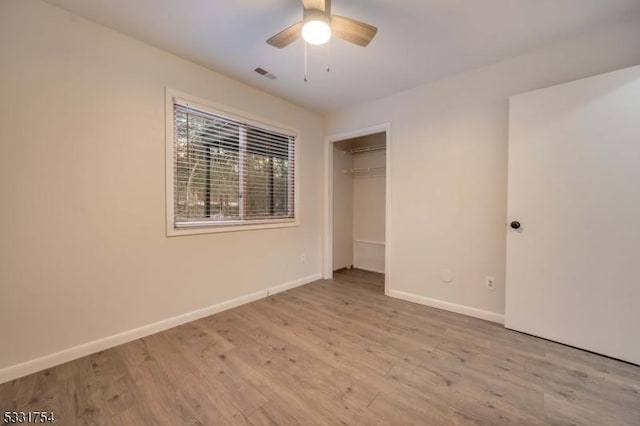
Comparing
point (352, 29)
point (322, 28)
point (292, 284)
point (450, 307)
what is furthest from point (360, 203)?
point (322, 28)

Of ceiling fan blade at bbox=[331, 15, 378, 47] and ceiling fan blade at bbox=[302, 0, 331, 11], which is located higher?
ceiling fan blade at bbox=[302, 0, 331, 11]

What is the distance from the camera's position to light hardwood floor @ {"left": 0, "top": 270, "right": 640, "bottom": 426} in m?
1.41

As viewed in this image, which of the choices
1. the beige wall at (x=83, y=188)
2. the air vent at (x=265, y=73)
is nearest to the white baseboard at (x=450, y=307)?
the beige wall at (x=83, y=188)

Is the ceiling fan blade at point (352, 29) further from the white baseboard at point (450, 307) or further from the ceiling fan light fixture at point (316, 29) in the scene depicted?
the white baseboard at point (450, 307)

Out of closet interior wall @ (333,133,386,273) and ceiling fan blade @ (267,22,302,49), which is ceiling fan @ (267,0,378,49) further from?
closet interior wall @ (333,133,386,273)

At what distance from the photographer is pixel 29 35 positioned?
1.75 metres

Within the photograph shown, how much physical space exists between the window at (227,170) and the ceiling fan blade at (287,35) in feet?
3.84

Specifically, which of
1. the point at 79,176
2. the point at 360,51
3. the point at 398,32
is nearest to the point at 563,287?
the point at 398,32

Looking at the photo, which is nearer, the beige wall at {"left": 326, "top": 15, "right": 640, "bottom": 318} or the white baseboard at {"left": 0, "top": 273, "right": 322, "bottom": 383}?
the white baseboard at {"left": 0, "top": 273, "right": 322, "bottom": 383}

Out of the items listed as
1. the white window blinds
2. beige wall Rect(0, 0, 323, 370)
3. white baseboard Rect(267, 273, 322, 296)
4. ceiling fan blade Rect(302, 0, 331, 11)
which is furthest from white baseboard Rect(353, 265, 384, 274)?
ceiling fan blade Rect(302, 0, 331, 11)

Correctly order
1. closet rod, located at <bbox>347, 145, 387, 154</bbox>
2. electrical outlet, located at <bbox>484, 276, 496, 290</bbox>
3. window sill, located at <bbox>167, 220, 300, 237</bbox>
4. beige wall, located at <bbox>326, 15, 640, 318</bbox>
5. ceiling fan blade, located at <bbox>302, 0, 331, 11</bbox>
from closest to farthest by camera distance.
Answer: ceiling fan blade, located at <bbox>302, 0, 331, 11</bbox>, beige wall, located at <bbox>326, 15, 640, 318</bbox>, window sill, located at <bbox>167, 220, 300, 237</bbox>, electrical outlet, located at <bbox>484, 276, 496, 290</bbox>, closet rod, located at <bbox>347, 145, 387, 154</bbox>

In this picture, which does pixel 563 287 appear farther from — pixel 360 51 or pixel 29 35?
pixel 29 35

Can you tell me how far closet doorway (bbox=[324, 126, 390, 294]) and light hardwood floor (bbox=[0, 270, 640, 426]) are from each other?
6.74ft

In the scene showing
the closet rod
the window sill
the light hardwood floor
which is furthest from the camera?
the closet rod
